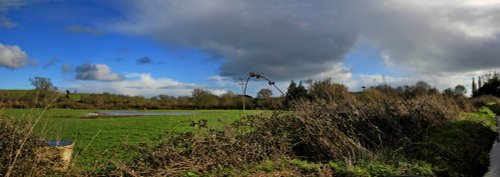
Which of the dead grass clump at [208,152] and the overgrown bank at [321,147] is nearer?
the dead grass clump at [208,152]

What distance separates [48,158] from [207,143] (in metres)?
2.79

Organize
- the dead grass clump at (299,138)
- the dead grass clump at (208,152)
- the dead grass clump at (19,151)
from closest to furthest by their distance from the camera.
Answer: the dead grass clump at (19,151) < the dead grass clump at (208,152) < the dead grass clump at (299,138)

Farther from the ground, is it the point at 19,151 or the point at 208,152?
the point at 19,151

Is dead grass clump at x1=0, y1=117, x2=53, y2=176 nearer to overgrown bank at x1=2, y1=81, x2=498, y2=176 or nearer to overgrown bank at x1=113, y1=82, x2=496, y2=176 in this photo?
overgrown bank at x1=2, y1=81, x2=498, y2=176

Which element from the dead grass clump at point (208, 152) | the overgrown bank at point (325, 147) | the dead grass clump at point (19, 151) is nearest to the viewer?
the dead grass clump at point (19, 151)

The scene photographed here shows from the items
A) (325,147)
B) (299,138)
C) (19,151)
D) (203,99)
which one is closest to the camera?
(19,151)

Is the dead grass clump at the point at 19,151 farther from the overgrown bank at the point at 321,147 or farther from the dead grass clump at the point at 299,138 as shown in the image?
the dead grass clump at the point at 299,138

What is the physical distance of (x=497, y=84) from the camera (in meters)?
64.1

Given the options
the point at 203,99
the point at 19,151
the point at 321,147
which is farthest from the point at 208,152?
the point at 203,99

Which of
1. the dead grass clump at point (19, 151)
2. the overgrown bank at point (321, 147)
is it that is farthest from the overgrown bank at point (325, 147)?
the dead grass clump at point (19, 151)

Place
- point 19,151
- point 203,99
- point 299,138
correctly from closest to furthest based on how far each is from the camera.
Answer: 1. point 19,151
2. point 299,138
3. point 203,99

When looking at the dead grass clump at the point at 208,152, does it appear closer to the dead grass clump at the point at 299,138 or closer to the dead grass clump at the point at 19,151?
the dead grass clump at the point at 299,138

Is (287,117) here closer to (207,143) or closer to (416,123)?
(207,143)

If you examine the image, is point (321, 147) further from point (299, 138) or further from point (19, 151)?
point (19, 151)
